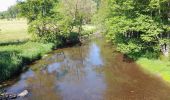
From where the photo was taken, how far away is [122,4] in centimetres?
3272

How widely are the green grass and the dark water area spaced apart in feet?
2.27

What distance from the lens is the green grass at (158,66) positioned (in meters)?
25.2

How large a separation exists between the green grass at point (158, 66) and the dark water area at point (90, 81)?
2.27 feet

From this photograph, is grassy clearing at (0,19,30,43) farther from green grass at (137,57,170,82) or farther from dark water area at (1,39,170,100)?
green grass at (137,57,170,82)

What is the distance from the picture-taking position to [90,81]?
1047 inches

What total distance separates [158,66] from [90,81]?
7.26 meters

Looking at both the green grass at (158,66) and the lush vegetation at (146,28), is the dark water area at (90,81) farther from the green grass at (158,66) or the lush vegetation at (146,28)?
the lush vegetation at (146,28)

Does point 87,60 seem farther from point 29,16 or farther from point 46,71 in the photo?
point 29,16

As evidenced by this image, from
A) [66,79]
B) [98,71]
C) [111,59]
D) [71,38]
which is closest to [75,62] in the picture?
[111,59]

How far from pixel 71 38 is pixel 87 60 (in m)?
21.1

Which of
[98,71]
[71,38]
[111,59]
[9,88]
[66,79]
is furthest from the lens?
[71,38]

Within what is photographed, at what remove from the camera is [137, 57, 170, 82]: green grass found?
25172 millimetres

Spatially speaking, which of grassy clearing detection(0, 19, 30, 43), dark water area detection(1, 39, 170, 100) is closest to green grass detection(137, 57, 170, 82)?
dark water area detection(1, 39, 170, 100)

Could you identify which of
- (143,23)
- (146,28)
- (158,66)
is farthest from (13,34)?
(158,66)
